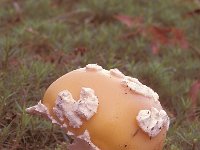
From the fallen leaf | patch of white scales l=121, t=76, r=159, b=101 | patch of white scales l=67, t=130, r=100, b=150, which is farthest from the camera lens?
the fallen leaf

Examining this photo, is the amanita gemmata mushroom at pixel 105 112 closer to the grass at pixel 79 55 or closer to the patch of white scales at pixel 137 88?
the patch of white scales at pixel 137 88

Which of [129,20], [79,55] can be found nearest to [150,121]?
[79,55]

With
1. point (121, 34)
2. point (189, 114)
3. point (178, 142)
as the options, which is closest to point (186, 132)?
point (178, 142)

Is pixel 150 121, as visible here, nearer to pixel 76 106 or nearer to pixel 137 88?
pixel 137 88

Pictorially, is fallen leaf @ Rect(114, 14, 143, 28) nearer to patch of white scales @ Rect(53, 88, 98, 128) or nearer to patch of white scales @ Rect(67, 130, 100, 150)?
patch of white scales @ Rect(67, 130, 100, 150)

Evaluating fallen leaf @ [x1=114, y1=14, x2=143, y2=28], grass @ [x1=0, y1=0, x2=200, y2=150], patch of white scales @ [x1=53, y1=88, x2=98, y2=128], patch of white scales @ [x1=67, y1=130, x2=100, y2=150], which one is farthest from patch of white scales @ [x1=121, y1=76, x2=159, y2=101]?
fallen leaf @ [x1=114, y1=14, x2=143, y2=28]

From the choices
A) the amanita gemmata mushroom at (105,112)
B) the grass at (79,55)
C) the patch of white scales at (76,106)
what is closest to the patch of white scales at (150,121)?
the amanita gemmata mushroom at (105,112)

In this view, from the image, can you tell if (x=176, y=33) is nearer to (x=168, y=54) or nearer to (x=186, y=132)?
(x=168, y=54)
